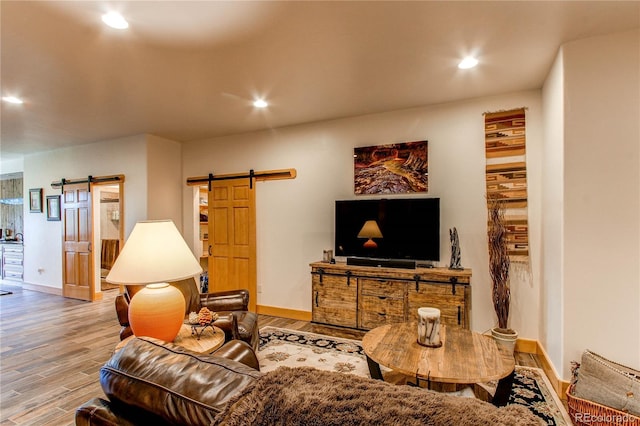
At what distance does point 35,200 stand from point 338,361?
6.59 metres

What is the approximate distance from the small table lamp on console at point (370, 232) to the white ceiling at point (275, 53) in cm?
139

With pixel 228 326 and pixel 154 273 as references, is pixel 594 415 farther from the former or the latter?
pixel 154 273

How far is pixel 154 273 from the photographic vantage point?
1.84 meters

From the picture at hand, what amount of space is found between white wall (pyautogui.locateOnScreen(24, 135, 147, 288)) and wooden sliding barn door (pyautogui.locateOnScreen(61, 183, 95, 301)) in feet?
0.76

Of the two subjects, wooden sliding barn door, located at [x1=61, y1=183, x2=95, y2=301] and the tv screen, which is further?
wooden sliding barn door, located at [x1=61, y1=183, x2=95, y2=301]

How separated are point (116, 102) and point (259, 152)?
1.86m

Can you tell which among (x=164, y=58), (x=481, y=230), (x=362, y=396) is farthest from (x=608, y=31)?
(x=164, y=58)

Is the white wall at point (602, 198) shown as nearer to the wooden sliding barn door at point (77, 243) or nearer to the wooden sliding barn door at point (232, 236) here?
the wooden sliding barn door at point (232, 236)

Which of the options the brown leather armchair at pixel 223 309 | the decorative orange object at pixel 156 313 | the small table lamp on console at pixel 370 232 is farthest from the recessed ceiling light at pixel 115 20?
the small table lamp on console at pixel 370 232

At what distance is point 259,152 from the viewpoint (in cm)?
491

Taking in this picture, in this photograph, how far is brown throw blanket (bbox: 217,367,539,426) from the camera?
0.69m

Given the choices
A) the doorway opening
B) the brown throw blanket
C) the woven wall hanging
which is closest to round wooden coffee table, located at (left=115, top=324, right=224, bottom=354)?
the brown throw blanket

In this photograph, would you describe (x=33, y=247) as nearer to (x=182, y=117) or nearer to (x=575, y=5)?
(x=182, y=117)

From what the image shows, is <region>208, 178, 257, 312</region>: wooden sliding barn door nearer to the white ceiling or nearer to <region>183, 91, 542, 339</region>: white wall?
<region>183, 91, 542, 339</region>: white wall
